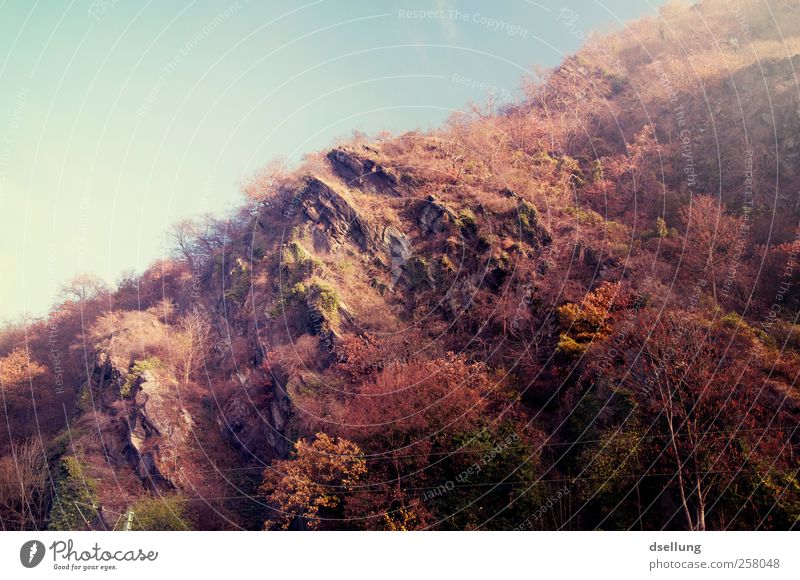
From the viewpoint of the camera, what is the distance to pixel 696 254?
3198 cm

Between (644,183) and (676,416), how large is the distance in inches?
944

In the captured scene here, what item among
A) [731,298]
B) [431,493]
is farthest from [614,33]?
[431,493]

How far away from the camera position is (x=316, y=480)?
79.9ft

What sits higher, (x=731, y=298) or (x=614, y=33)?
(x=614, y=33)

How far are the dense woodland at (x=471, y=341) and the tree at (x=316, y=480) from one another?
13cm

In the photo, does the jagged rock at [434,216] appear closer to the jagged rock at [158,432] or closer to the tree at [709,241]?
the tree at [709,241]

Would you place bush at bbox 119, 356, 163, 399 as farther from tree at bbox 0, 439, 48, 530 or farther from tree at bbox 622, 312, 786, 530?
tree at bbox 622, 312, 786, 530

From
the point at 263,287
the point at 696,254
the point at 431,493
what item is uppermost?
the point at 263,287

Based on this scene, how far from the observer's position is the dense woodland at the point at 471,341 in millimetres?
22109

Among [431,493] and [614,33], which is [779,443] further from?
[614,33]

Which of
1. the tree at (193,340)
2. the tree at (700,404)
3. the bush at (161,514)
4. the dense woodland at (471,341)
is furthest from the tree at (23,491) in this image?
the tree at (700,404)

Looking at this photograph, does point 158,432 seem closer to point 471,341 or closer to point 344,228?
point 344,228

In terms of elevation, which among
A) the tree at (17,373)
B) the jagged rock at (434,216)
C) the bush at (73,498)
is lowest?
the bush at (73,498)
